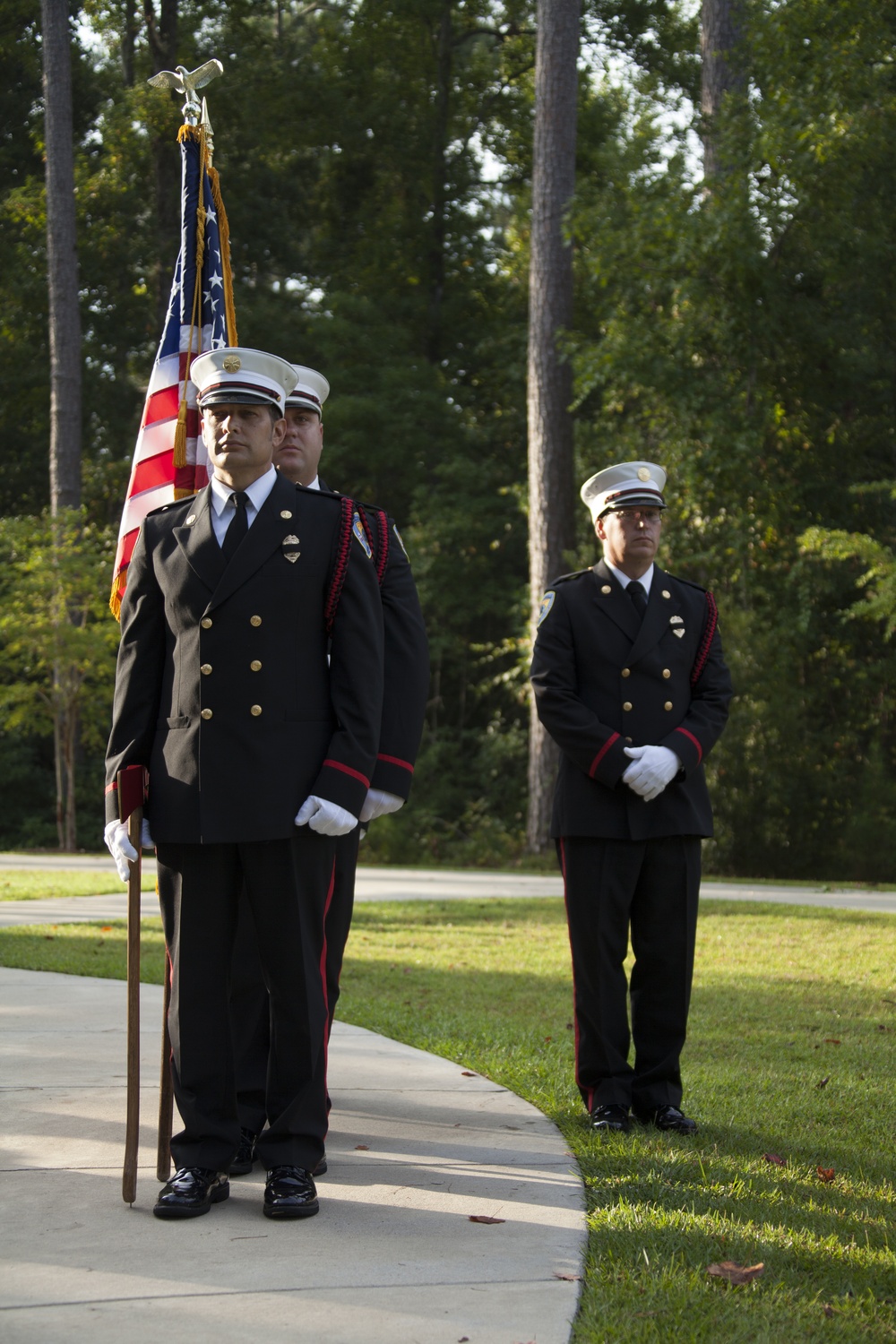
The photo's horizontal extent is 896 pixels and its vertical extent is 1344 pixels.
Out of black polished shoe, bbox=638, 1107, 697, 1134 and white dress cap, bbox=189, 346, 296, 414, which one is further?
black polished shoe, bbox=638, 1107, 697, 1134

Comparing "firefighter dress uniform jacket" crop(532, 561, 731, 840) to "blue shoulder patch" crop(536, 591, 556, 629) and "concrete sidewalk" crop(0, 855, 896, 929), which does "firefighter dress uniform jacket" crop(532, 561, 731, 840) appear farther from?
"concrete sidewalk" crop(0, 855, 896, 929)

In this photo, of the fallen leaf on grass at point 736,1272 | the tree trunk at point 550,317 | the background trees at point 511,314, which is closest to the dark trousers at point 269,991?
the fallen leaf on grass at point 736,1272

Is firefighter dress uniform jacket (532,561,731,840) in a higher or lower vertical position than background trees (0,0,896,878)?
lower

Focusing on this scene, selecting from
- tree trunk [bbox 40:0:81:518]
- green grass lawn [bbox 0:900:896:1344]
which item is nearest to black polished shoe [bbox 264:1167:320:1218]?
green grass lawn [bbox 0:900:896:1344]

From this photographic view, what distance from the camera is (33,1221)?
384cm

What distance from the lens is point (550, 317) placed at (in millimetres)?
18125

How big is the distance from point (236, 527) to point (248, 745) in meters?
0.63

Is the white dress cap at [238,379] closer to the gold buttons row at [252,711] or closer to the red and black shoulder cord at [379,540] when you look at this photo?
the red and black shoulder cord at [379,540]

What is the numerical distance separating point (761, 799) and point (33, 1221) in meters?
13.5

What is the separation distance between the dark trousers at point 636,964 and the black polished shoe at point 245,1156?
1.18 metres

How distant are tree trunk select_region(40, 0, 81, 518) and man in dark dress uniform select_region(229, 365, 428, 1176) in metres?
18.6

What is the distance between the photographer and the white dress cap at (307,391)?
15.8ft

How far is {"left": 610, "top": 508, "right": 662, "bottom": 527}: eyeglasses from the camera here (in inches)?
201

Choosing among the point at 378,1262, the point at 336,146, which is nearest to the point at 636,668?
the point at 378,1262
